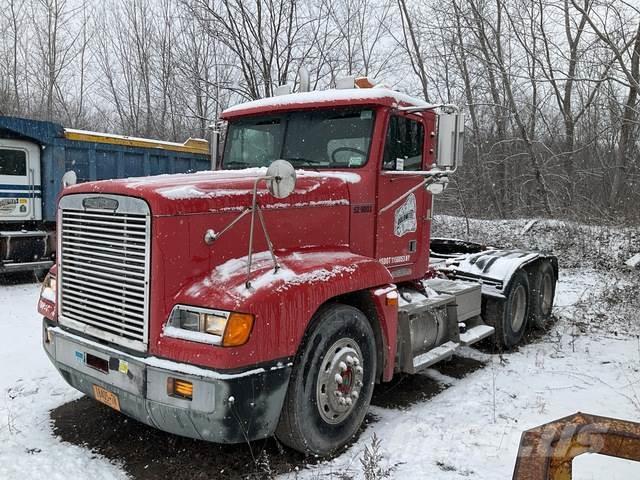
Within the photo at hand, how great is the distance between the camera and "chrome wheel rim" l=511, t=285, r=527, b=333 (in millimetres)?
6797

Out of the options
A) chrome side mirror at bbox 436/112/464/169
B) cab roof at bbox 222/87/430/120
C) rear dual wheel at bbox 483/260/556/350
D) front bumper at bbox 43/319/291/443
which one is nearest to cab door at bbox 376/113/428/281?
cab roof at bbox 222/87/430/120

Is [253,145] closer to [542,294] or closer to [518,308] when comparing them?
[518,308]

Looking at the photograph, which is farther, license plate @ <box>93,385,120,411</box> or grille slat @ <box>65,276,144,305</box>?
license plate @ <box>93,385,120,411</box>

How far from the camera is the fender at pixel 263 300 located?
3.05 metres

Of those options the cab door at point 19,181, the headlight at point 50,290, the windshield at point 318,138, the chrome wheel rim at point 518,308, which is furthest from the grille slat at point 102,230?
the cab door at point 19,181

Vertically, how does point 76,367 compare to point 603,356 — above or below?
above

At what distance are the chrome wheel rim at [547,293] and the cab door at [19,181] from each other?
9533 mm

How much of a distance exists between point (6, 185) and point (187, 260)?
29.6 feet

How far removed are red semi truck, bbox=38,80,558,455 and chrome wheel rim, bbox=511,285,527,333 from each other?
2012mm

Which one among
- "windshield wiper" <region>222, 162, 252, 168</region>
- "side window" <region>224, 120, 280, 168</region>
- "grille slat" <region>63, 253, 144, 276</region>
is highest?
"side window" <region>224, 120, 280, 168</region>

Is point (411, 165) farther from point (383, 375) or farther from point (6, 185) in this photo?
point (6, 185)

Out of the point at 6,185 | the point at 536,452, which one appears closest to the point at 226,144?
the point at 536,452

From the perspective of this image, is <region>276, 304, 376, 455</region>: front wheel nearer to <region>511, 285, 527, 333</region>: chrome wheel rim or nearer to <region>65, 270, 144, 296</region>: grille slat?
<region>65, 270, 144, 296</region>: grille slat

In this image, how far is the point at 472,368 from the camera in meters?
5.81
